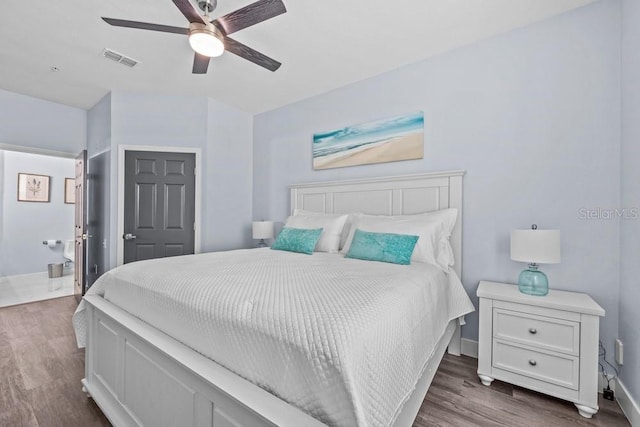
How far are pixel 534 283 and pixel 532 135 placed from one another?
1141mm

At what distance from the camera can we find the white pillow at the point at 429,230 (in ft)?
7.22

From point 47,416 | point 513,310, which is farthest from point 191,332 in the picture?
point 513,310

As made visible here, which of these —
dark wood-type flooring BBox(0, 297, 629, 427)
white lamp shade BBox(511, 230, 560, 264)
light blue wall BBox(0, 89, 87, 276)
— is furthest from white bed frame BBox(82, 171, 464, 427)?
light blue wall BBox(0, 89, 87, 276)

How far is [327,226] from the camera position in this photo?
2809mm

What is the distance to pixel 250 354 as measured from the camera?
1033mm

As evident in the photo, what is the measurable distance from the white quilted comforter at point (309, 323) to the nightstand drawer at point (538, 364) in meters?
0.49

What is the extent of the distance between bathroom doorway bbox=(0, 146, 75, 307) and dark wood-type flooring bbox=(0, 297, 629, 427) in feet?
9.13

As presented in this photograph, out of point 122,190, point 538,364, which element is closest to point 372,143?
point 538,364

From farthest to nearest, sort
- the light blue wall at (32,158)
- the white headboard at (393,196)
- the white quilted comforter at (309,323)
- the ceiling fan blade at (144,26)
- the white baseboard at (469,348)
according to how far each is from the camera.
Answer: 1. the light blue wall at (32,158)
2. the white headboard at (393,196)
3. the white baseboard at (469,348)
4. the ceiling fan blade at (144,26)
5. the white quilted comforter at (309,323)

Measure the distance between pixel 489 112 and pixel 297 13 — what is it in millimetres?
1766

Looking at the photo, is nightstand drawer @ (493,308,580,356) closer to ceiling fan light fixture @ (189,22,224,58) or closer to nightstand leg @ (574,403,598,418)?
nightstand leg @ (574,403,598,418)

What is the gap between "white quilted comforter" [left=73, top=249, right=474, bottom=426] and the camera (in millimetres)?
874

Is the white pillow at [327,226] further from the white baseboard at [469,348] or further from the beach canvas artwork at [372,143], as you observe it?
the white baseboard at [469,348]

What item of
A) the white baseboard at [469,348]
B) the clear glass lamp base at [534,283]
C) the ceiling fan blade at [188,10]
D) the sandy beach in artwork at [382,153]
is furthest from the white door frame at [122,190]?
the clear glass lamp base at [534,283]
